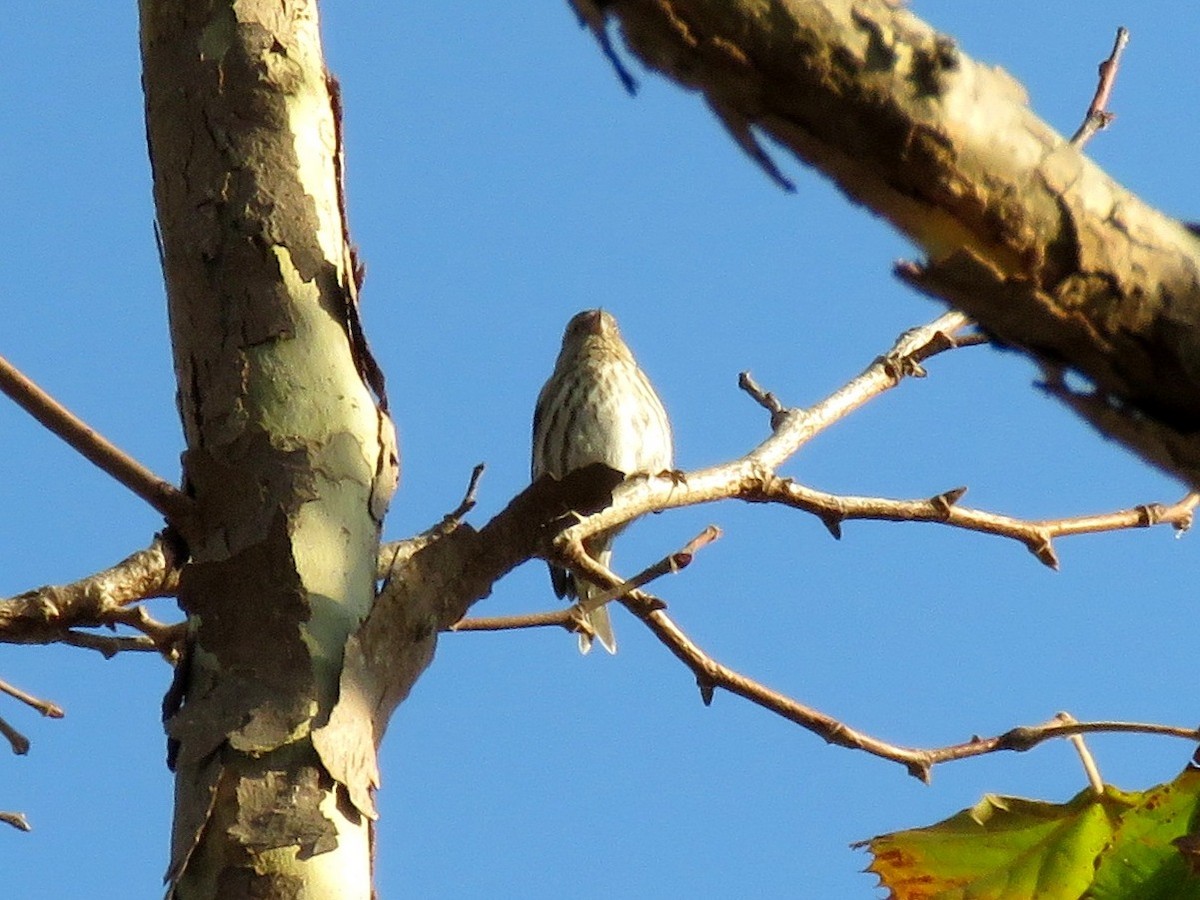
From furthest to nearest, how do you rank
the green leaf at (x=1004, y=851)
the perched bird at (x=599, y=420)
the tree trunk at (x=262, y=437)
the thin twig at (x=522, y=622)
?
1. the perched bird at (x=599, y=420)
2. the thin twig at (x=522, y=622)
3. the green leaf at (x=1004, y=851)
4. the tree trunk at (x=262, y=437)

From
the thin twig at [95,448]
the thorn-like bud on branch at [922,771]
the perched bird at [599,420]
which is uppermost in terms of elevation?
the perched bird at [599,420]

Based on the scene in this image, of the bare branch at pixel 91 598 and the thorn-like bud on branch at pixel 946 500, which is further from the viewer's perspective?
the thorn-like bud on branch at pixel 946 500

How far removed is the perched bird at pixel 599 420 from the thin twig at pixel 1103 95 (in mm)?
4117

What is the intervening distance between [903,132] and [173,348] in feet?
5.37

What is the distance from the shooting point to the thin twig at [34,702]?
123 inches

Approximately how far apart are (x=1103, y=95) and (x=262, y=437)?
1.84 meters

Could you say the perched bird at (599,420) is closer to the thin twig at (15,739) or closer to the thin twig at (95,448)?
the thin twig at (15,739)

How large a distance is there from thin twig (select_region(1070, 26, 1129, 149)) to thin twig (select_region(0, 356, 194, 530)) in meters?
1.84

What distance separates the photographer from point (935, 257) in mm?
1079

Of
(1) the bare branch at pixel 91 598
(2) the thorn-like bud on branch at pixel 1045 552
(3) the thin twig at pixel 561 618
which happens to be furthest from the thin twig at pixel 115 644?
(2) the thorn-like bud on branch at pixel 1045 552

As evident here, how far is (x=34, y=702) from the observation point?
126 inches

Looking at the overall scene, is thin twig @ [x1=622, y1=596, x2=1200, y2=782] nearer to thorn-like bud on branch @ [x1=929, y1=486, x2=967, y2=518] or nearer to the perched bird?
thorn-like bud on branch @ [x1=929, y1=486, x2=967, y2=518]

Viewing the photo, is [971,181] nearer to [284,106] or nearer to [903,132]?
[903,132]

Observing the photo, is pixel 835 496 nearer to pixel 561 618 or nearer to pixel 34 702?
pixel 561 618
